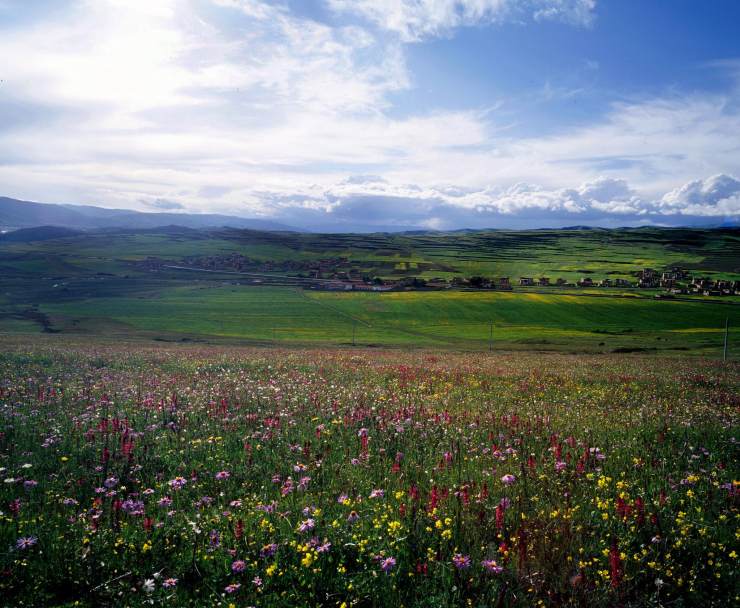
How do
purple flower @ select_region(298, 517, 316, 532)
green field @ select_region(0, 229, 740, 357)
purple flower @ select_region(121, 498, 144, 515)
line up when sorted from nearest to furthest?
purple flower @ select_region(298, 517, 316, 532), purple flower @ select_region(121, 498, 144, 515), green field @ select_region(0, 229, 740, 357)

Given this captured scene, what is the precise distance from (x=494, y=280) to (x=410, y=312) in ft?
195

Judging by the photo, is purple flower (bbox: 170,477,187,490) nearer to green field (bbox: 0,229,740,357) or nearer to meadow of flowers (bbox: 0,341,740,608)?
meadow of flowers (bbox: 0,341,740,608)

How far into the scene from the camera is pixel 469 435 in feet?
32.9

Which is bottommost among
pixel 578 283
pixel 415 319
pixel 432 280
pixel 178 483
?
pixel 415 319

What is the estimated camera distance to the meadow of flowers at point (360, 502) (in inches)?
199

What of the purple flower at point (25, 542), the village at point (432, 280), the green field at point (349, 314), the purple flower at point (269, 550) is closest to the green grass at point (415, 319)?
the green field at point (349, 314)

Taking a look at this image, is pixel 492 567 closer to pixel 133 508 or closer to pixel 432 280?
pixel 133 508

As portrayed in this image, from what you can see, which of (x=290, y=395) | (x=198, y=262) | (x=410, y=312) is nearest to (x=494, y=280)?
(x=410, y=312)

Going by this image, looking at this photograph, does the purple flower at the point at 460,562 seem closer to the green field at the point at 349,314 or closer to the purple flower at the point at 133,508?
the purple flower at the point at 133,508

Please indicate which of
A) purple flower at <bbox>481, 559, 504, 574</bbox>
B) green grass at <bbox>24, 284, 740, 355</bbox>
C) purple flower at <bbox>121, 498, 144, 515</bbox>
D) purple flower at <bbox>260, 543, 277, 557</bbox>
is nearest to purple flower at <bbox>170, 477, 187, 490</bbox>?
purple flower at <bbox>121, 498, 144, 515</bbox>

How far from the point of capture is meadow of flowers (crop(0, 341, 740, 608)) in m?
5.04

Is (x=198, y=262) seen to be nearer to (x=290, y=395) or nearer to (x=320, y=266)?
(x=320, y=266)

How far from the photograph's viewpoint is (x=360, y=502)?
6715 millimetres

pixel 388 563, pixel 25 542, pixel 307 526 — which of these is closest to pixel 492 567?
pixel 388 563
